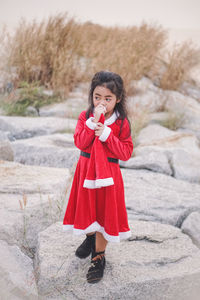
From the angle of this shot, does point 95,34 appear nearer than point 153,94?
No

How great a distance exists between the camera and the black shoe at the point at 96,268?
1.69 meters

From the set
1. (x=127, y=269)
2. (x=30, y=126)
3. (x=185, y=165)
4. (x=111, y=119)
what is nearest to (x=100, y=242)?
(x=127, y=269)

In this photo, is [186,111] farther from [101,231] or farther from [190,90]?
[101,231]

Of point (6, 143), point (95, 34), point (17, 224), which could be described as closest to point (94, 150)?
point (17, 224)

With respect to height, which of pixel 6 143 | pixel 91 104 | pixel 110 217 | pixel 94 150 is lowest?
pixel 6 143

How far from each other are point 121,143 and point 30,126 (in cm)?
242

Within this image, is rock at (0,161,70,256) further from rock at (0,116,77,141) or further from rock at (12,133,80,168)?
rock at (0,116,77,141)

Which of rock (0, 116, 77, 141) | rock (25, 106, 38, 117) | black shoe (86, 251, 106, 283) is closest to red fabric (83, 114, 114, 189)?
black shoe (86, 251, 106, 283)

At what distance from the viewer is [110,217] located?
1580 mm

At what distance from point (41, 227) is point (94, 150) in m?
0.96

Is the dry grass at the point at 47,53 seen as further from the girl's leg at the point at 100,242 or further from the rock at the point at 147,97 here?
Result: the girl's leg at the point at 100,242

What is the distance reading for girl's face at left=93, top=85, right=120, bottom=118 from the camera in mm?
1531

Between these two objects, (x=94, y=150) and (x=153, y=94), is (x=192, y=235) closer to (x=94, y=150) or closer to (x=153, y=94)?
(x=94, y=150)

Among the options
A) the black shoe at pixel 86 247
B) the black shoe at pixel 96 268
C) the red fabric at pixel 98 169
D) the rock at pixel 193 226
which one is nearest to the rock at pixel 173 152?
the rock at pixel 193 226
